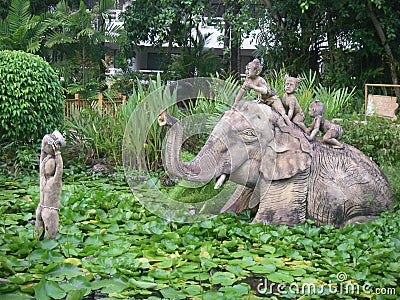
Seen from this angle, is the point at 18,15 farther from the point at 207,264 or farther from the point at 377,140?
the point at 207,264

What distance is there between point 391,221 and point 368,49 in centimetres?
935

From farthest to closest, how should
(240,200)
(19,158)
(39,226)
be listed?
(19,158) → (240,200) → (39,226)

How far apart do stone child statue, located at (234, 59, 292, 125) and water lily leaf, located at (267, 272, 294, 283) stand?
187 centimetres

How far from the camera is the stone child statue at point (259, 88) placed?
548 cm

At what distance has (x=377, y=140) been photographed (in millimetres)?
7480

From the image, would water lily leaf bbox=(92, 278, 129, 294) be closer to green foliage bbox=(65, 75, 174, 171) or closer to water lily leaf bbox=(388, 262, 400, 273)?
water lily leaf bbox=(388, 262, 400, 273)

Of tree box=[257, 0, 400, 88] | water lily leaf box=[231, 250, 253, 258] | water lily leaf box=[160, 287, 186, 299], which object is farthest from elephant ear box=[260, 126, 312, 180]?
tree box=[257, 0, 400, 88]

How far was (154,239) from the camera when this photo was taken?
192 inches

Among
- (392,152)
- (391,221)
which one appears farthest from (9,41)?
(391,221)

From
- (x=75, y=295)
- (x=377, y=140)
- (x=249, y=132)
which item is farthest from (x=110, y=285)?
(x=377, y=140)

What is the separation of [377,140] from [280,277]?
3.96 metres

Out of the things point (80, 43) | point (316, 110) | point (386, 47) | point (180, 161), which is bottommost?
point (180, 161)

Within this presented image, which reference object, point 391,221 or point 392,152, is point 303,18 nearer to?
point 392,152

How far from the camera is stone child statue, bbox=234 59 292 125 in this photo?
5484 mm
